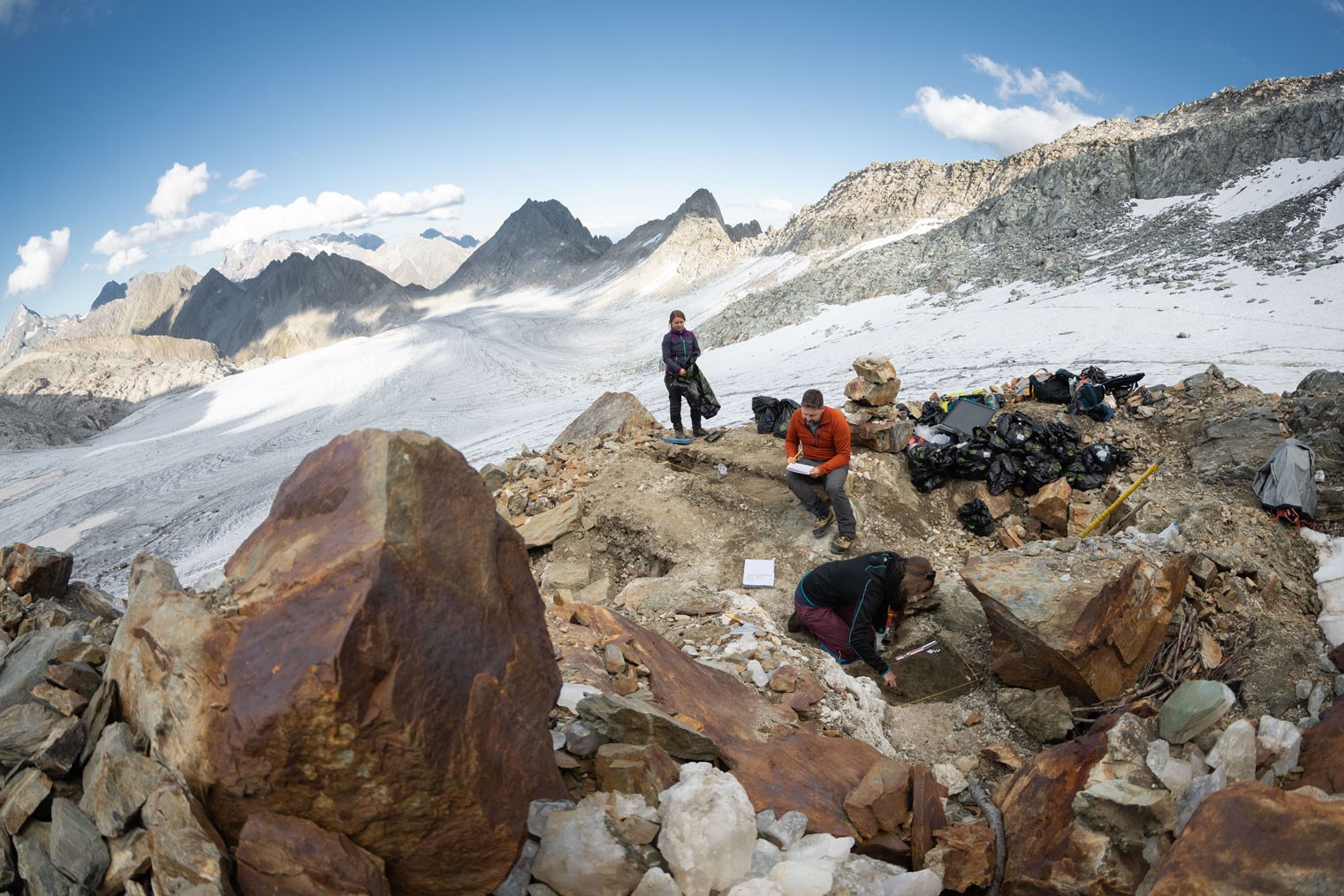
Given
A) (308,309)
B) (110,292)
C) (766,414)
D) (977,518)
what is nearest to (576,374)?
(766,414)

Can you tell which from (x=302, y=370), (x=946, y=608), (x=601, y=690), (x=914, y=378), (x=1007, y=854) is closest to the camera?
(x=1007, y=854)

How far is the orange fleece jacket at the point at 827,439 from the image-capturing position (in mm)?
6984

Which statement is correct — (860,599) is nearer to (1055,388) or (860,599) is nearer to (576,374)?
(1055,388)

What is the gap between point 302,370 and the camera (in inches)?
1262

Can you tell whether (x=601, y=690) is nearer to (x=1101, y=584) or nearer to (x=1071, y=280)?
(x=1101, y=584)

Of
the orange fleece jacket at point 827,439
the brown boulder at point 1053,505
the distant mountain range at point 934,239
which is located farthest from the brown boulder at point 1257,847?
the distant mountain range at point 934,239

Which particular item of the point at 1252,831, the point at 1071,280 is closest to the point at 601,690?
the point at 1252,831

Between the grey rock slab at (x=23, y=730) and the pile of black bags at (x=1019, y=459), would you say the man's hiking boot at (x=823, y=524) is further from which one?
the grey rock slab at (x=23, y=730)

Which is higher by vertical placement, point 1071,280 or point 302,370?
point 302,370

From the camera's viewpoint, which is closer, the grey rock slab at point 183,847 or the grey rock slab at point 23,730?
the grey rock slab at point 183,847

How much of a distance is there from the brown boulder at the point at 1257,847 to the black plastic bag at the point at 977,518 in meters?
5.42

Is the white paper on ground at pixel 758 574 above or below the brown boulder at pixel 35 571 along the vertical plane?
below

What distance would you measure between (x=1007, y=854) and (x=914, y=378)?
40.8ft

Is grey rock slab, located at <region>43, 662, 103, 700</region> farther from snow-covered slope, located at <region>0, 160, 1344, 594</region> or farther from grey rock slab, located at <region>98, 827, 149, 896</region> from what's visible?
snow-covered slope, located at <region>0, 160, 1344, 594</region>
